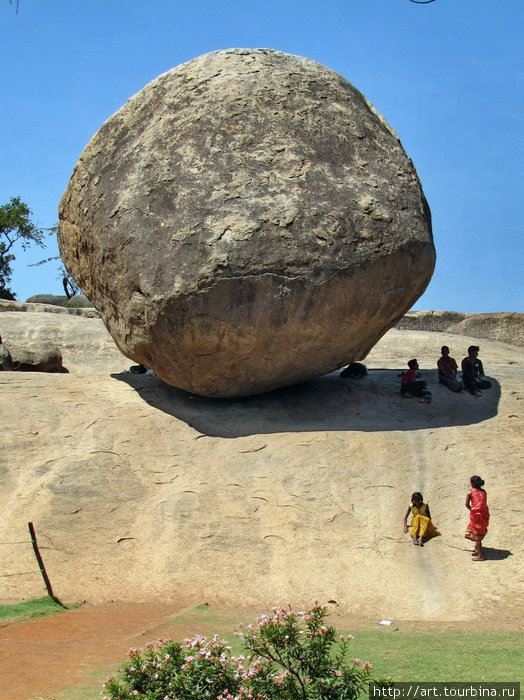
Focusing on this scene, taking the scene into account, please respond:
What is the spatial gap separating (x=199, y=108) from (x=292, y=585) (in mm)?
5319

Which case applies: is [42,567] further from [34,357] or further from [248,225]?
[34,357]

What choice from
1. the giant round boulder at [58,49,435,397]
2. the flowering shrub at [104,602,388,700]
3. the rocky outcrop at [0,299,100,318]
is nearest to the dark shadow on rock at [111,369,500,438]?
the giant round boulder at [58,49,435,397]

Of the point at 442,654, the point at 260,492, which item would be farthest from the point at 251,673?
the point at 260,492

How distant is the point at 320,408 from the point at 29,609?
14.5 feet

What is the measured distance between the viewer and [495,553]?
7.06m

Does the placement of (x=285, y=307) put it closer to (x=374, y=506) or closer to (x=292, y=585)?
(x=374, y=506)

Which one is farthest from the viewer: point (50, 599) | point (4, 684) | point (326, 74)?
point (326, 74)

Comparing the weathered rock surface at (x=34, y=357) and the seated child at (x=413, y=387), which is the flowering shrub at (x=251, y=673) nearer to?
the seated child at (x=413, y=387)

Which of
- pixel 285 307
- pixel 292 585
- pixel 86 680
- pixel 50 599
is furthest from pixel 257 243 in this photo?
pixel 86 680

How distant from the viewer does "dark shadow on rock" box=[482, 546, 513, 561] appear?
698 cm

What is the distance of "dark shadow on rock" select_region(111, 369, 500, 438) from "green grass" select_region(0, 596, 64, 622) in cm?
Result: 307

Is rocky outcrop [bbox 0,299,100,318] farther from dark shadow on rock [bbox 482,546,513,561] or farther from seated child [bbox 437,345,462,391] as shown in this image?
dark shadow on rock [bbox 482,546,513,561]

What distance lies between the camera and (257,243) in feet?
27.7

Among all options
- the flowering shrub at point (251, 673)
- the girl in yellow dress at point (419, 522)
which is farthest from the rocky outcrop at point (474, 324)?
the flowering shrub at point (251, 673)
